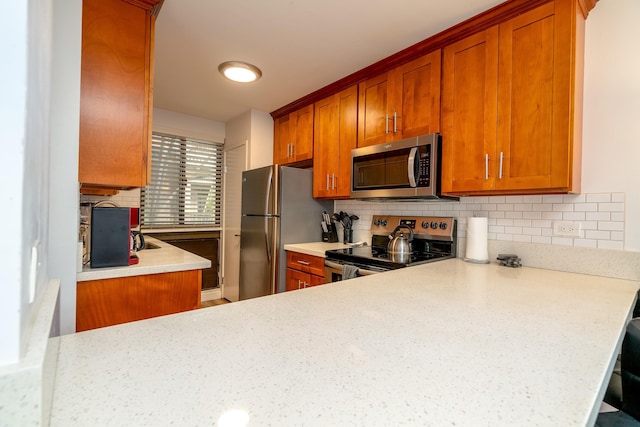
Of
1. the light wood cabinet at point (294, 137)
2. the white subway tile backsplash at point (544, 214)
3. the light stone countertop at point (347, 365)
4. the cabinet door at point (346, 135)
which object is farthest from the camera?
the light wood cabinet at point (294, 137)

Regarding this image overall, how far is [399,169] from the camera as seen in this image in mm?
2203

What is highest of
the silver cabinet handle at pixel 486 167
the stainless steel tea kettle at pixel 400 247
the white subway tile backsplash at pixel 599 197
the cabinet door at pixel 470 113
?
the cabinet door at pixel 470 113

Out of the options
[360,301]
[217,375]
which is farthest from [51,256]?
[360,301]

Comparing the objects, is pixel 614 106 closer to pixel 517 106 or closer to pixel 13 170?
pixel 517 106

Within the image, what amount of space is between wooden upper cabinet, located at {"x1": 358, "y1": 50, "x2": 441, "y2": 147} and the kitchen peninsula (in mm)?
1655

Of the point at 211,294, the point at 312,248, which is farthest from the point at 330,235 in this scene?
the point at 211,294

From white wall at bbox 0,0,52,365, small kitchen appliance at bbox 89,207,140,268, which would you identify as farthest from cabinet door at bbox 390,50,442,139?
white wall at bbox 0,0,52,365

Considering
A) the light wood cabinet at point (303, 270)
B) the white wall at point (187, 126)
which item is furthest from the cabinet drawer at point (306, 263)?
the white wall at point (187, 126)

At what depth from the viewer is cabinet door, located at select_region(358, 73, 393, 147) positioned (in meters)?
2.38

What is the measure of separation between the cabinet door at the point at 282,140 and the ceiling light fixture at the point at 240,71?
2.73 feet

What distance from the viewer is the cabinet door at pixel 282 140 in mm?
3400

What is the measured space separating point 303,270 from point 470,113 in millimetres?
1795

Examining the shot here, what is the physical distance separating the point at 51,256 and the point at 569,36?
2635 mm

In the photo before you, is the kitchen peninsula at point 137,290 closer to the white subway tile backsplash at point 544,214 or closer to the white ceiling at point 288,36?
the white ceiling at point 288,36
